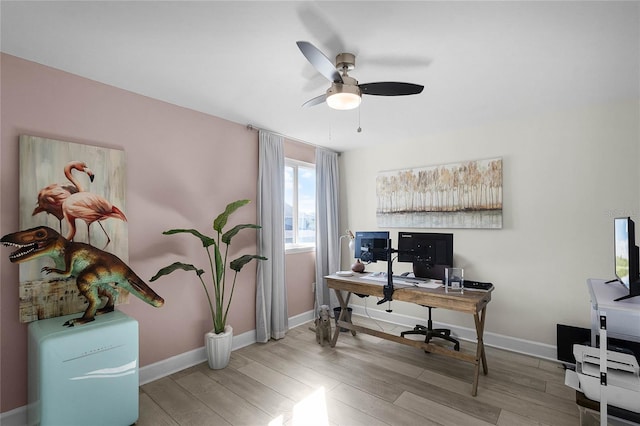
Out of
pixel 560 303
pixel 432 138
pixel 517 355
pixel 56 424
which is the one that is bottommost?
pixel 517 355

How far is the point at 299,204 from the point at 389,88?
8.40 ft

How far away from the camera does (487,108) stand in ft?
9.70

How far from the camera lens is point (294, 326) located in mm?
3969

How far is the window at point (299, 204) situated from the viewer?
4.16 metres

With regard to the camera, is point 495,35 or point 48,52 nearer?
point 495,35

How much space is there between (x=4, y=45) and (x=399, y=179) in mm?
3886

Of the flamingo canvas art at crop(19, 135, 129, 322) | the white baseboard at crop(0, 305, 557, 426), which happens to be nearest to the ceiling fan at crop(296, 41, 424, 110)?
the flamingo canvas art at crop(19, 135, 129, 322)

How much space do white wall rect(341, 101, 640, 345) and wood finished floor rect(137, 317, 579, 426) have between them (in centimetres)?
55

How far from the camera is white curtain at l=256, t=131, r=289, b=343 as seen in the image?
346 centimetres

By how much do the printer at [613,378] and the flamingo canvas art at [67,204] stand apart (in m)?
3.34

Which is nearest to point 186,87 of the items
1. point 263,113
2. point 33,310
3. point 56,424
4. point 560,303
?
point 263,113

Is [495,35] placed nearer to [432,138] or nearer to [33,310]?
[432,138]

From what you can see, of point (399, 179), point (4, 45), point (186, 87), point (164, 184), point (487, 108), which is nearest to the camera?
point (4, 45)

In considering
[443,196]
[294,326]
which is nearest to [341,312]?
[294,326]
